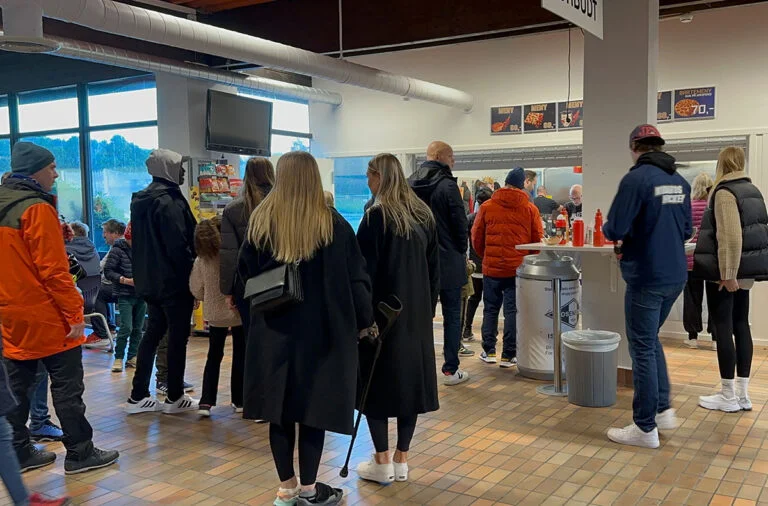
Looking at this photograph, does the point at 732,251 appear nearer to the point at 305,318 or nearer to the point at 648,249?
the point at 648,249

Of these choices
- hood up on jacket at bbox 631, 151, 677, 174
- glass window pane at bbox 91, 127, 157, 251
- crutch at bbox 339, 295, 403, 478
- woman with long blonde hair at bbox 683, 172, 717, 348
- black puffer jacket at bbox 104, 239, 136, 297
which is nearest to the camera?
crutch at bbox 339, 295, 403, 478

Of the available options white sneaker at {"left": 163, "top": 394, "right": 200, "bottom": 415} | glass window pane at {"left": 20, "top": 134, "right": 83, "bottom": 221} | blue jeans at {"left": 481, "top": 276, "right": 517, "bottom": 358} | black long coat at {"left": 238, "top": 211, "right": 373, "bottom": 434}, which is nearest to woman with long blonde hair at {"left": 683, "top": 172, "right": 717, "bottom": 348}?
blue jeans at {"left": 481, "top": 276, "right": 517, "bottom": 358}

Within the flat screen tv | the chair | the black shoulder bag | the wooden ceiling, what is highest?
the wooden ceiling

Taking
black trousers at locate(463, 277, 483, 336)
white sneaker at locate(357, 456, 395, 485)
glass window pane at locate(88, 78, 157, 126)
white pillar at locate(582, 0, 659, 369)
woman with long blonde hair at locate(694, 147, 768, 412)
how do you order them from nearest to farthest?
white sneaker at locate(357, 456, 395, 485)
woman with long blonde hair at locate(694, 147, 768, 412)
white pillar at locate(582, 0, 659, 369)
black trousers at locate(463, 277, 483, 336)
glass window pane at locate(88, 78, 157, 126)

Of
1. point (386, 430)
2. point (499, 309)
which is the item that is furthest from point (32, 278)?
point (499, 309)

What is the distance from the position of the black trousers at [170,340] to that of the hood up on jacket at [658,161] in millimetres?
2882

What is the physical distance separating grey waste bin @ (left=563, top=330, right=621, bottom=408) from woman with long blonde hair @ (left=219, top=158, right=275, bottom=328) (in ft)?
7.10

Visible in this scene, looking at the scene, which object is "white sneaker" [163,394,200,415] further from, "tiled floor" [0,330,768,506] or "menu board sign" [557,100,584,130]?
"menu board sign" [557,100,584,130]

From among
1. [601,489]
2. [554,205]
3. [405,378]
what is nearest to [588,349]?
[601,489]

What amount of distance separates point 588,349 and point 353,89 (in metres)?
5.86

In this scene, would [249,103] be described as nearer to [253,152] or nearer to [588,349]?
[253,152]

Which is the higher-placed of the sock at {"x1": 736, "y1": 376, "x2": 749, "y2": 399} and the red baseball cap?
the red baseball cap

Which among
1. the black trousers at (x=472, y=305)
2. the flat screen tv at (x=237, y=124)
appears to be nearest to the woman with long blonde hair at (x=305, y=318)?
the black trousers at (x=472, y=305)

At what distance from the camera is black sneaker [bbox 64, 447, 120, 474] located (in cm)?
368
